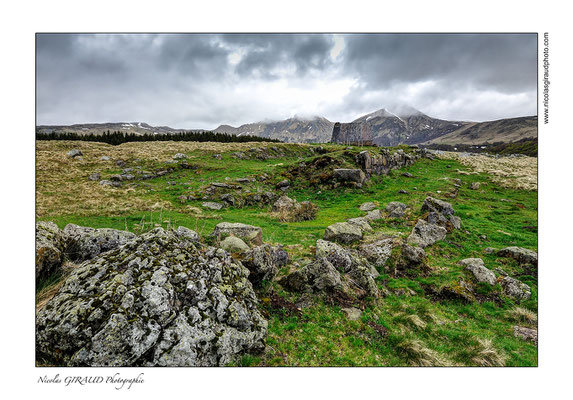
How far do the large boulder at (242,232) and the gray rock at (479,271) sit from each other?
11.3m

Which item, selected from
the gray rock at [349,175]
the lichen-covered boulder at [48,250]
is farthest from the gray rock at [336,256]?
the gray rock at [349,175]

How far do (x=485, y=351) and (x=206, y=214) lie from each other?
2113 cm

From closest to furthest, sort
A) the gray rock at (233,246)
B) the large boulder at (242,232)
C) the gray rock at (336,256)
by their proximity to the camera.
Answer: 1. the gray rock at (233,246)
2. the gray rock at (336,256)
3. the large boulder at (242,232)

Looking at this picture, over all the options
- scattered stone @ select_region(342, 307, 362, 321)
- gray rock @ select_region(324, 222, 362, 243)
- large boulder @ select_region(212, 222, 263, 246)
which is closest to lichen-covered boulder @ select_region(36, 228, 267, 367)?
scattered stone @ select_region(342, 307, 362, 321)

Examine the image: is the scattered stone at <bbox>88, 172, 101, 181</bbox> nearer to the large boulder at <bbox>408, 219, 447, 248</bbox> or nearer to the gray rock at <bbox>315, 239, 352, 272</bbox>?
the gray rock at <bbox>315, 239, 352, 272</bbox>

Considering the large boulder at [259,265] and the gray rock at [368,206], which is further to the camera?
the gray rock at [368,206]

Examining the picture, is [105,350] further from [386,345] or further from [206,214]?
[206,214]

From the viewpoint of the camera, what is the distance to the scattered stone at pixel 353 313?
824 cm

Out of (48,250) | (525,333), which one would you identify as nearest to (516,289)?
(525,333)

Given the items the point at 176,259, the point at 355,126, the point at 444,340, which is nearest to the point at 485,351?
the point at 444,340

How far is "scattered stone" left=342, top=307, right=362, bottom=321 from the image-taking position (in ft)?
27.0

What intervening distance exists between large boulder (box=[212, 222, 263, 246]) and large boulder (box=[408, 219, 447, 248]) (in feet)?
31.3

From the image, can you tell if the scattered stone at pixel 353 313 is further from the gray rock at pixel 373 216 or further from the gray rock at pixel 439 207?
the gray rock at pixel 439 207
